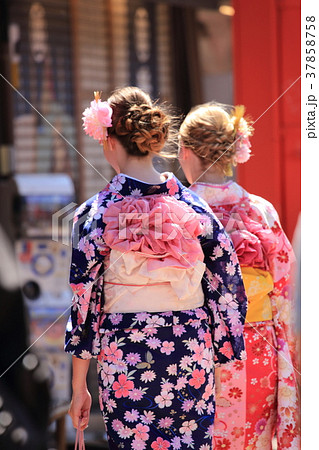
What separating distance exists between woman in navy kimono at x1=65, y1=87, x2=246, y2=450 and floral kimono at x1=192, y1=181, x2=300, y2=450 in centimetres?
34

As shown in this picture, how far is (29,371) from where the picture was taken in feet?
9.61

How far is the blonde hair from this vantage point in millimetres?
2379

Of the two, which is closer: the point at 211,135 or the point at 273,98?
the point at 211,135

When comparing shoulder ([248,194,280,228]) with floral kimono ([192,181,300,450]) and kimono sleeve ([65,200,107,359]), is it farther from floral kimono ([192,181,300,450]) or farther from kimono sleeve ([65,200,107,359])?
kimono sleeve ([65,200,107,359])

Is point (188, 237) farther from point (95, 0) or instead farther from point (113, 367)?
point (95, 0)

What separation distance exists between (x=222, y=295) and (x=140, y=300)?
0.91 ft

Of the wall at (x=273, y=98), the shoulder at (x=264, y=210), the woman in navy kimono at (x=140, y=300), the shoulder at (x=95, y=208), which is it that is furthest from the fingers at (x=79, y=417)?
the wall at (x=273, y=98)

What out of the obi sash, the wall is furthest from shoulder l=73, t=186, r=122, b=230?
the wall

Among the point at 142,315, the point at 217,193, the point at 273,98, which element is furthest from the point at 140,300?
the point at 273,98

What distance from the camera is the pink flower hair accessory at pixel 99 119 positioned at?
1.97m

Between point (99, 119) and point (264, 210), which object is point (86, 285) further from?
point (264, 210)

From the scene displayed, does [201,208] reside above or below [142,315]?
above

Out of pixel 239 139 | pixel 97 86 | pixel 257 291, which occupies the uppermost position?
pixel 97 86

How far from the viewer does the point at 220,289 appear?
2.05m
